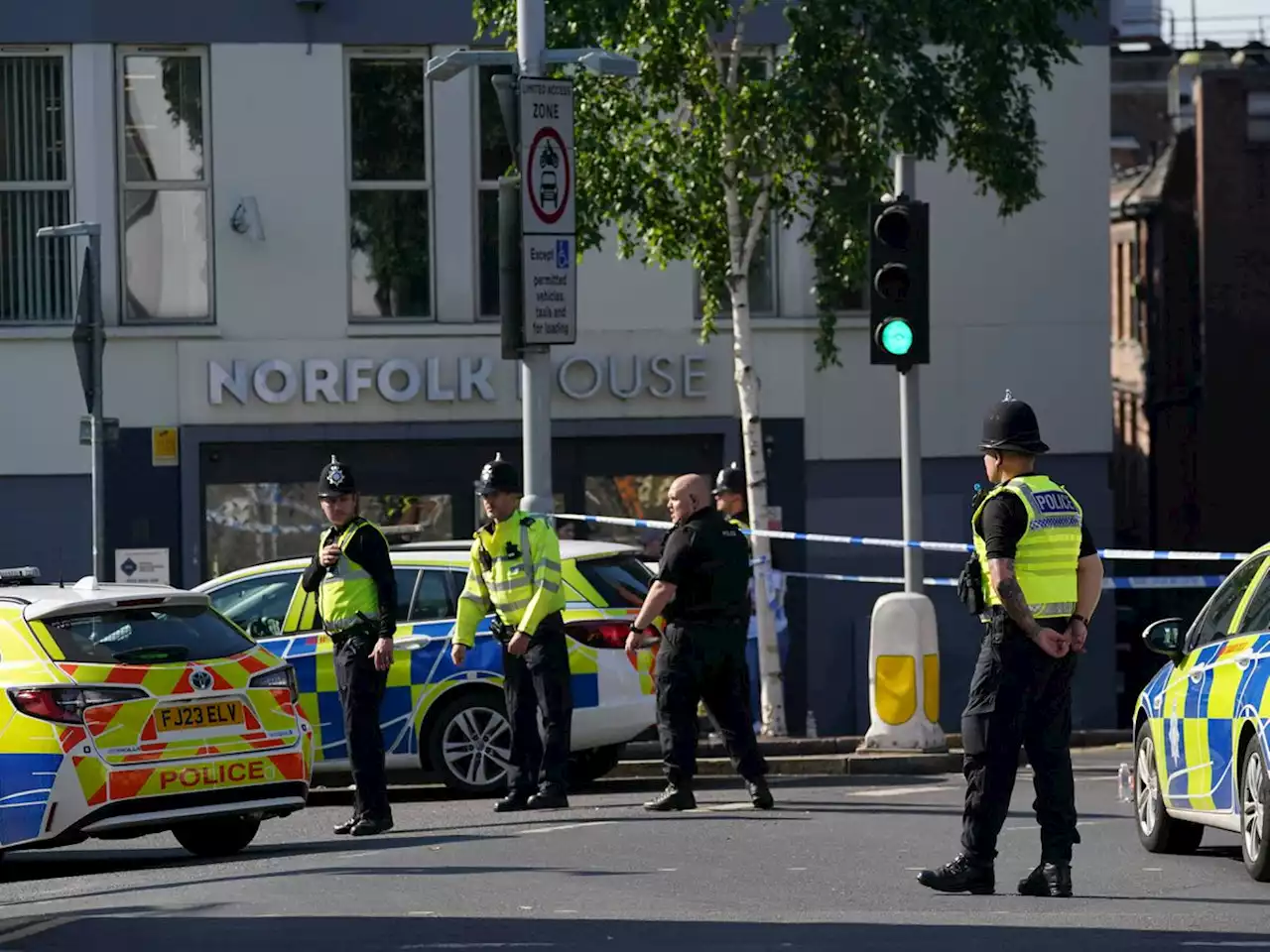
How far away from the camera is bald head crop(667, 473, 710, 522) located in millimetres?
12875

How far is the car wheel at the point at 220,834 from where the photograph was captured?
1191 centimetres

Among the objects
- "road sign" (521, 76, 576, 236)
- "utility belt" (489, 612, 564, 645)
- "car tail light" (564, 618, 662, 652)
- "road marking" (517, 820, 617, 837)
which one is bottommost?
"road marking" (517, 820, 617, 837)

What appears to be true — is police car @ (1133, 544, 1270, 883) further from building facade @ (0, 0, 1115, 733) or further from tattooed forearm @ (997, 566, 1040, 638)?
building facade @ (0, 0, 1115, 733)

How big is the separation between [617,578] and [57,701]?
4.61 m

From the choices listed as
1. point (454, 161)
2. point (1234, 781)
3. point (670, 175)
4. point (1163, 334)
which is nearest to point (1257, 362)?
point (1163, 334)

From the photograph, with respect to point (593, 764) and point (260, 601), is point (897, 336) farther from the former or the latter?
point (260, 601)

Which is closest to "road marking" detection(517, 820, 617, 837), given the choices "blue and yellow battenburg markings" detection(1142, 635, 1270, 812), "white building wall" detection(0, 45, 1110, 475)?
"blue and yellow battenburg markings" detection(1142, 635, 1270, 812)

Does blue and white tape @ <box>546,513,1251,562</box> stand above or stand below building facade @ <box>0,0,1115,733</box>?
below

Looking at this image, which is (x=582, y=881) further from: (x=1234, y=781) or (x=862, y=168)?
(x=862, y=168)

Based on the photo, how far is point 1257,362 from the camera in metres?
Result: 36.7

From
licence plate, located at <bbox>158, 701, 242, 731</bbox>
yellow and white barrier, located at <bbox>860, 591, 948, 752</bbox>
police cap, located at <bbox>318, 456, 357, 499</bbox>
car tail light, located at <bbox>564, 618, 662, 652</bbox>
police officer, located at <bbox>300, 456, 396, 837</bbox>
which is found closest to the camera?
licence plate, located at <bbox>158, 701, 242, 731</bbox>

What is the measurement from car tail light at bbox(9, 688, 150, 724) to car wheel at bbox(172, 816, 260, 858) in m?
1.21

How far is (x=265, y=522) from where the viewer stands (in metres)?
22.0

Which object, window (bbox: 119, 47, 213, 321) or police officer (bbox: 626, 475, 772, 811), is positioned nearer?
police officer (bbox: 626, 475, 772, 811)
